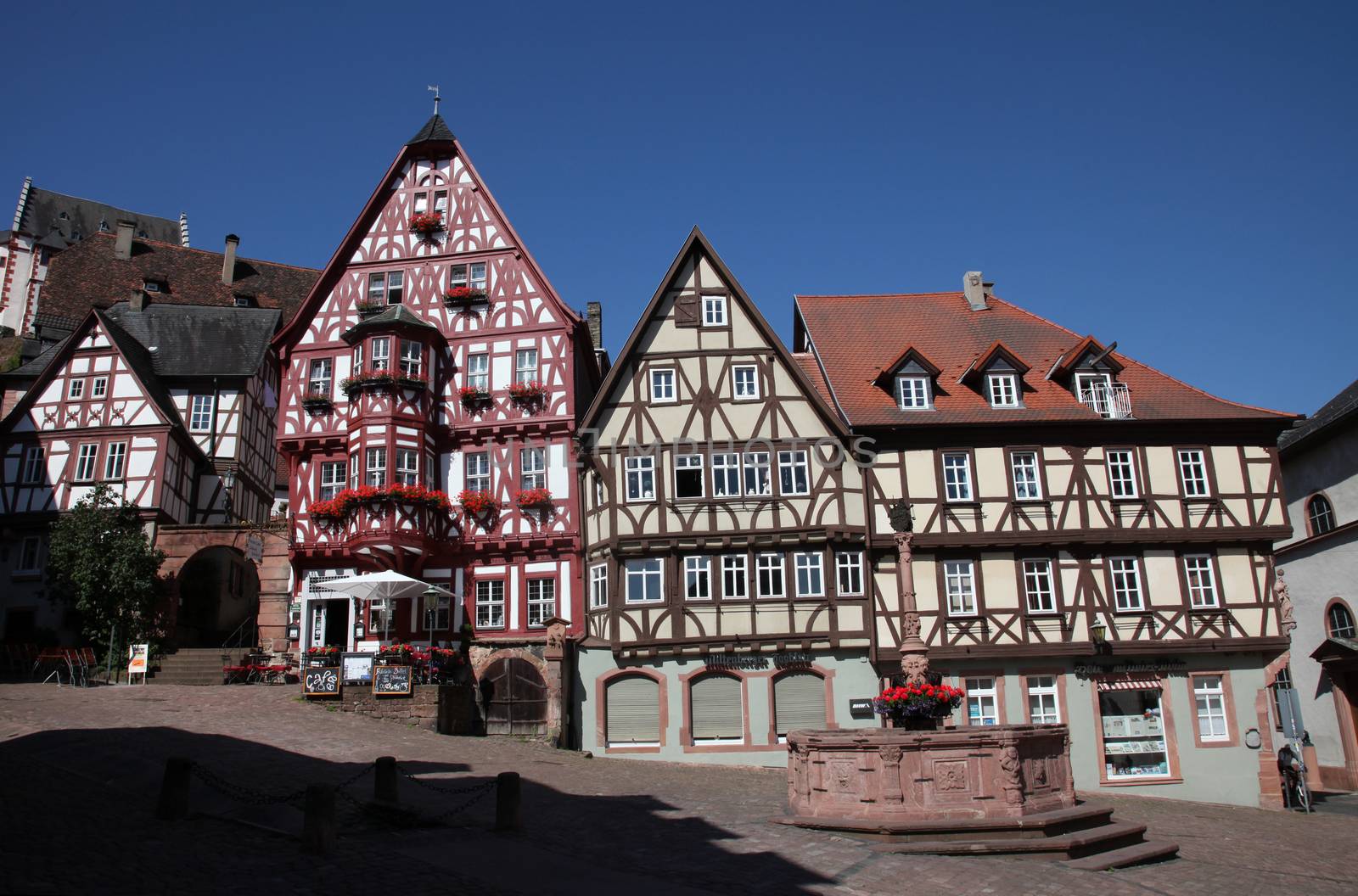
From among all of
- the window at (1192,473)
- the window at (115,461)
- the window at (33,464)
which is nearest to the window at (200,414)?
the window at (115,461)

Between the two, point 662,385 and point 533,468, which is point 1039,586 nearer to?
point 662,385

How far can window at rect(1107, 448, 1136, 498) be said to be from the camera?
2764 centimetres

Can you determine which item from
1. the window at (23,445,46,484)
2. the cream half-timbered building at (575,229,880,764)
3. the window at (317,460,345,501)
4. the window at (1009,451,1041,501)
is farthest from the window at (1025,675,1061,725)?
the window at (23,445,46,484)

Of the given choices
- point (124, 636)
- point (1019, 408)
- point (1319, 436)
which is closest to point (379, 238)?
point (124, 636)

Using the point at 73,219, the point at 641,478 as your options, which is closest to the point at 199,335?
the point at 641,478

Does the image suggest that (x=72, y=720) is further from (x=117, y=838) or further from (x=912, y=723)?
(x=912, y=723)

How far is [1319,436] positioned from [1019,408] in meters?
10.2

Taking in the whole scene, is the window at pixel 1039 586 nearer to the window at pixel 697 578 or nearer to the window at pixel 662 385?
the window at pixel 697 578

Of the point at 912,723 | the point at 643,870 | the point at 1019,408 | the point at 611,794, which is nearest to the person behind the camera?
the point at 643,870

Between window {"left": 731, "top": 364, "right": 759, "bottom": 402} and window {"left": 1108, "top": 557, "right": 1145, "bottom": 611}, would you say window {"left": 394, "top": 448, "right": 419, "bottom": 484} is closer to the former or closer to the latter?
window {"left": 731, "top": 364, "right": 759, "bottom": 402}

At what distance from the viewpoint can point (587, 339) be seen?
3312cm

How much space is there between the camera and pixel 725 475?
89.5 feet

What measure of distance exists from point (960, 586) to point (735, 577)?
5.60 m

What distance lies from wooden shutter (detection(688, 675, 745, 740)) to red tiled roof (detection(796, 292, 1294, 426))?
732 centimetres
